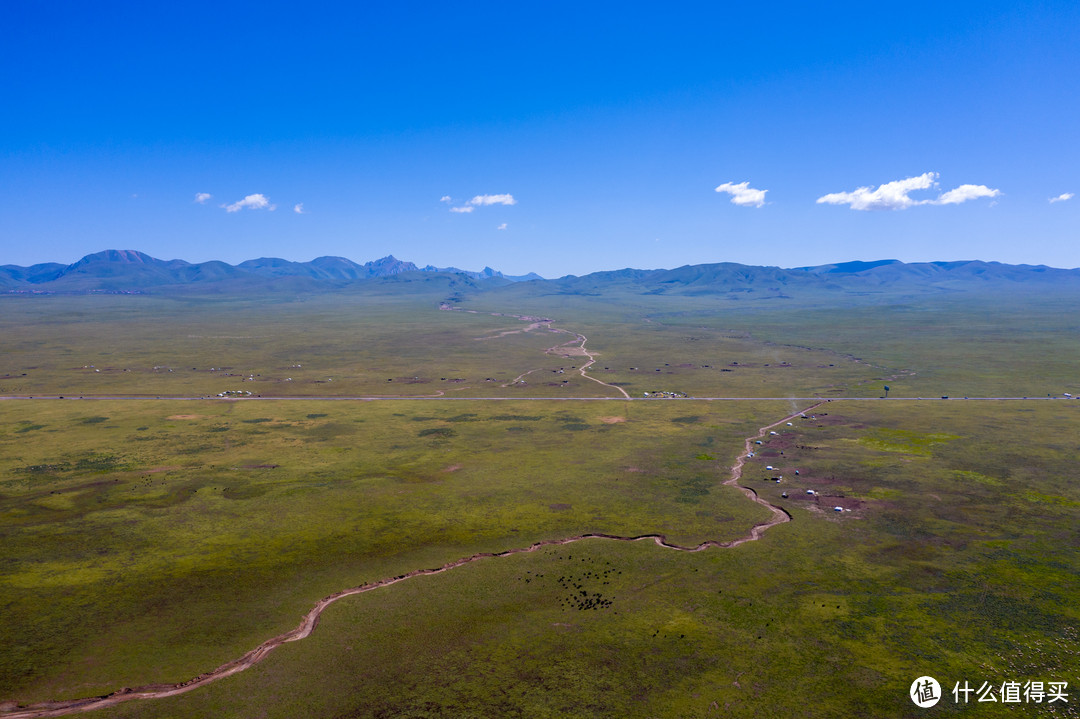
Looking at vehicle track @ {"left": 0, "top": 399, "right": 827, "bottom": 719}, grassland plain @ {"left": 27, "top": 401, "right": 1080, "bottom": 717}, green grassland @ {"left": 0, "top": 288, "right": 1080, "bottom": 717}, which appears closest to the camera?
vehicle track @ {"left": 0, "top": 399, "right": 827, "bottom": 719}

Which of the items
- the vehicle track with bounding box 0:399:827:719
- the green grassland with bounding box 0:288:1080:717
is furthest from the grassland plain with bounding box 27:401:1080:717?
the vehicle track with bounding box 0:399:827:719

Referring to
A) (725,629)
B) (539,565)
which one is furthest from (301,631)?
(725,629)

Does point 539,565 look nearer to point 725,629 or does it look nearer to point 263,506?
point 725,629

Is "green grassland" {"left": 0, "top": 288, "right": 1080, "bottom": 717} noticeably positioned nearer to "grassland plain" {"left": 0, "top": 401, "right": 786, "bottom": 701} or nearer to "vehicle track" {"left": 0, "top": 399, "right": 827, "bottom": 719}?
"grassland plain" {"left": 0, "top": 401, "right": 786, "bottom": 701}

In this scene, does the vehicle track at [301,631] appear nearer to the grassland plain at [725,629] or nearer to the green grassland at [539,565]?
the green grassland at [539,565]

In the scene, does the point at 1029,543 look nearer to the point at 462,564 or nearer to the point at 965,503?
the point at 965,503

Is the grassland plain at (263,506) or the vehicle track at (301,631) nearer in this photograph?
the vehicle track at (301,631)

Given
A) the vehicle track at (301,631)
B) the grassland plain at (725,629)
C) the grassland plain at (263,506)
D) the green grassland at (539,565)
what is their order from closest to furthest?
the vehicle track at (301,631) → the grassland plain at (725,629) → the green grassland at (539,565) → the grassland plain at (263,506)

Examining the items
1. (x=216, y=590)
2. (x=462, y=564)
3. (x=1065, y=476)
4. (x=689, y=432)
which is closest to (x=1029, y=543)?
(x=1065, y=476)

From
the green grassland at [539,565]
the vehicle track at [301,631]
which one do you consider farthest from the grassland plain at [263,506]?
the vehicle track at [301,631]
